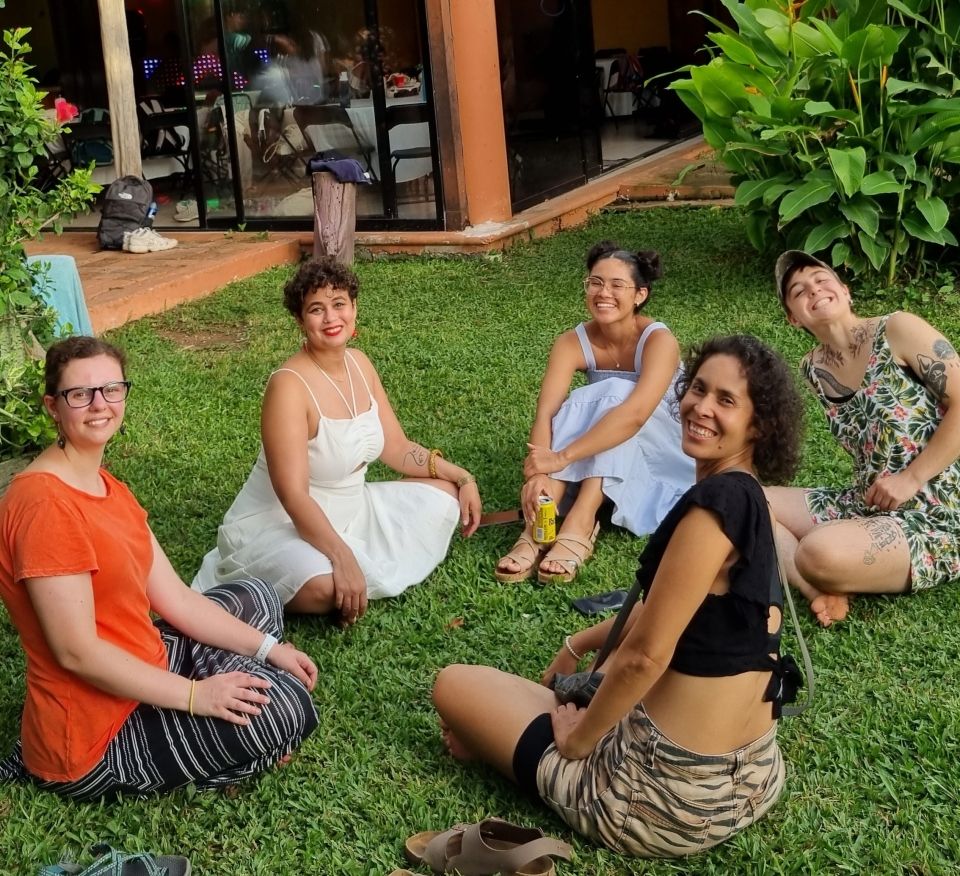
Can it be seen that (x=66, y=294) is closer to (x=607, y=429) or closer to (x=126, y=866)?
(x=607, y=429)

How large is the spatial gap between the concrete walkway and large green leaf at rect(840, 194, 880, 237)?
10.4 ft

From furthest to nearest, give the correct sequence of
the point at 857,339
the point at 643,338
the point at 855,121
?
the point at 855,121 → the point at 643,338 → the point at 857,339

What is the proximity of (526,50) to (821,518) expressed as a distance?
25.4ft

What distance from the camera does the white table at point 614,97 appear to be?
15.8 metres

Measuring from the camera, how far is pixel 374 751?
3344 millimetres

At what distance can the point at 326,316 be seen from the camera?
4090mm

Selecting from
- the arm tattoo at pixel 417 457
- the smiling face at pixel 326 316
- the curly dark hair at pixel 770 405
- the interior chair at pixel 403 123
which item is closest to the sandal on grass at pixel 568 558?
the arm tattoo at pixel 417 457

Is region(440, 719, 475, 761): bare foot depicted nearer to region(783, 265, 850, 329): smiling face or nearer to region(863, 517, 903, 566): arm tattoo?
region(863, 517, 903, 566): arm tattoo

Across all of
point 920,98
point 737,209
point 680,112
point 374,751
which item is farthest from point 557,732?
point 680,112

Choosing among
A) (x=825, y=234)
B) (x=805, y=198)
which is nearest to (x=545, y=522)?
Result: (x=805, y=198)

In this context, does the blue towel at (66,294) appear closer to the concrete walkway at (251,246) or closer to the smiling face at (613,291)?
the concrete walkway at (251,246)

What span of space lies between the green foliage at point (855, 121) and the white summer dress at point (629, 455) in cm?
275

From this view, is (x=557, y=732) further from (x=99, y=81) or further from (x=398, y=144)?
(x=99, y=81)

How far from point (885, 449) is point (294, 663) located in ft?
6.69
